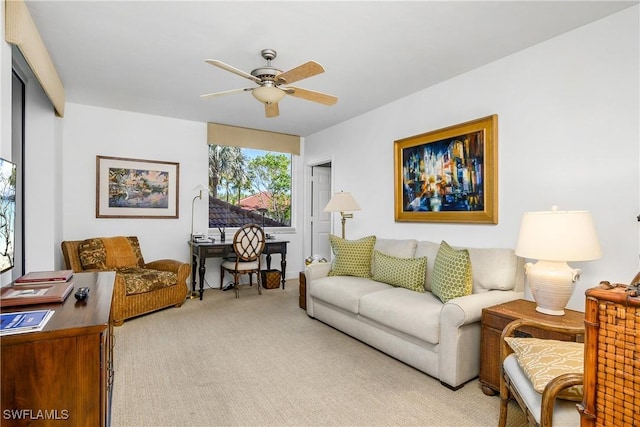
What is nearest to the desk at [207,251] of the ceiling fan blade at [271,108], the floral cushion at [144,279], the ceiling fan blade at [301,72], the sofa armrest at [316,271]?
the floral cushion at [144,279]

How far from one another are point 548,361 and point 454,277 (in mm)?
1104

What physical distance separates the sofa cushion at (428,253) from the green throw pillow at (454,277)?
377 mm

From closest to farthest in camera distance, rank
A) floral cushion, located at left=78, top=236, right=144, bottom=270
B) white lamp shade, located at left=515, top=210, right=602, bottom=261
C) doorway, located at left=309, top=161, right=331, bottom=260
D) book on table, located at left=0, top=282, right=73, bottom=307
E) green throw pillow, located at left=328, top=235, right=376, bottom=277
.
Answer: book on table, located at left=0, top=282, right=73, bottom=307
white lamp shade, located at left=515, top=210, right=602, bottom=261
green throw pillow, located at left=328, top=235, right=376, bottom=277
floral cushion, located at left=78, top=236, right=144, bottom=270
doorway, located at left=309, top=161, right=331, bottom=260

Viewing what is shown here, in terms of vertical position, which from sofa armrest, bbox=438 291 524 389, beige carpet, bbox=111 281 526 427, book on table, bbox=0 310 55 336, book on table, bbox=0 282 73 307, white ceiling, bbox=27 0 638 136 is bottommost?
beige carpet, bbox=111 281 526 427

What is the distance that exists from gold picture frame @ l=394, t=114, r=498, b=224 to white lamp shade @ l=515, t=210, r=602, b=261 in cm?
92

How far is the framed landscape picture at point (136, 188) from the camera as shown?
440 cm

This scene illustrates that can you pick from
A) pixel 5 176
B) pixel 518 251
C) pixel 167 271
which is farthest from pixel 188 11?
pixel 167 271

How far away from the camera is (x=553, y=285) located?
2.10 metres

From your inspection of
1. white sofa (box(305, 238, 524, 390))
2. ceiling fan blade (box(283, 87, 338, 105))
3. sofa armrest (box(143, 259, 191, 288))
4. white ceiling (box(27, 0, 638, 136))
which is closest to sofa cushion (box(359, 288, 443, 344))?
white sofa (box(305, 238, 524, 390))

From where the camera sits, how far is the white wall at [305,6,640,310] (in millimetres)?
2221

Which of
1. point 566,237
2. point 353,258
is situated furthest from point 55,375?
point 353,258

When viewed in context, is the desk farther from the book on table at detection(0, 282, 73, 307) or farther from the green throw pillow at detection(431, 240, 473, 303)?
the green throw pillow at detection(431, 240, 473, 303)

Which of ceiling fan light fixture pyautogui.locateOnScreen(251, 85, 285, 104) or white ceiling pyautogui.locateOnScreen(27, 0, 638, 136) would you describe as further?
ceiling fan light fixture pyautogui.locateOnScreen(251, 85, 285, 104)

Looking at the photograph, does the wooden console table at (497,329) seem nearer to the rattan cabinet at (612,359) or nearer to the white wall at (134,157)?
the rattan cabinet at (612,359)
